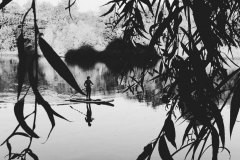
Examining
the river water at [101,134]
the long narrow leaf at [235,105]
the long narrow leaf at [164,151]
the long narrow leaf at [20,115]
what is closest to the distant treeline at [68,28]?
the river water at [101,134]

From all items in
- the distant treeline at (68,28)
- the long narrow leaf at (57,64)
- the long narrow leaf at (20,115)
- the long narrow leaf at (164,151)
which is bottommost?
the long narrow leaf at (164,151)

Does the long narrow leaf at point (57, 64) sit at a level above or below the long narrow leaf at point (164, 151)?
above

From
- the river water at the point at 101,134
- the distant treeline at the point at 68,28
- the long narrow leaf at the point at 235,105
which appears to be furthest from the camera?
the distant treeline at the point at 68,28

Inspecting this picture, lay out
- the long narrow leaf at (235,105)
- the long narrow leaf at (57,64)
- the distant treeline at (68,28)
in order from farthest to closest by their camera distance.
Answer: the distant treeline at (68,28) → the long narrow leaf at (235,105) → the long narrow leaf at (57,64)

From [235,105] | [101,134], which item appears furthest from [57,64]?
[101,134]

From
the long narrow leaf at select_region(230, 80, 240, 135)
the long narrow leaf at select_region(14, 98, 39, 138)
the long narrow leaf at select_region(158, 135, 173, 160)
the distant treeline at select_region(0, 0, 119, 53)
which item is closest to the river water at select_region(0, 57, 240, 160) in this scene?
the long narrow leaf at select_region(158, 135, 173, 160)

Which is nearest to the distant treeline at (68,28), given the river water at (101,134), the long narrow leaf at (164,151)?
the river water at (101,134)

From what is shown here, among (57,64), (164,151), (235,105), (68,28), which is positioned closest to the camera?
(57,64)

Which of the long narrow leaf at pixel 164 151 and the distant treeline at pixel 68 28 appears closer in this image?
the long narrow leaf at pixel 164 151

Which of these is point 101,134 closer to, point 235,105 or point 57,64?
point 235,105

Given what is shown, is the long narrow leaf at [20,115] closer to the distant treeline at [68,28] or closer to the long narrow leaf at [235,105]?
the long narrow leaf at [235,105]

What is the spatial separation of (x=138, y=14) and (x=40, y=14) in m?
74.1

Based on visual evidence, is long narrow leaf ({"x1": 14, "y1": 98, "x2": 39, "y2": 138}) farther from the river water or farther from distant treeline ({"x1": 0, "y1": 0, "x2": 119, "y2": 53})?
distant treeline ({"x1": 0, "y1": 0, "x2": 119, "y2": 53})

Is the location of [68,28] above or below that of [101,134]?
above
